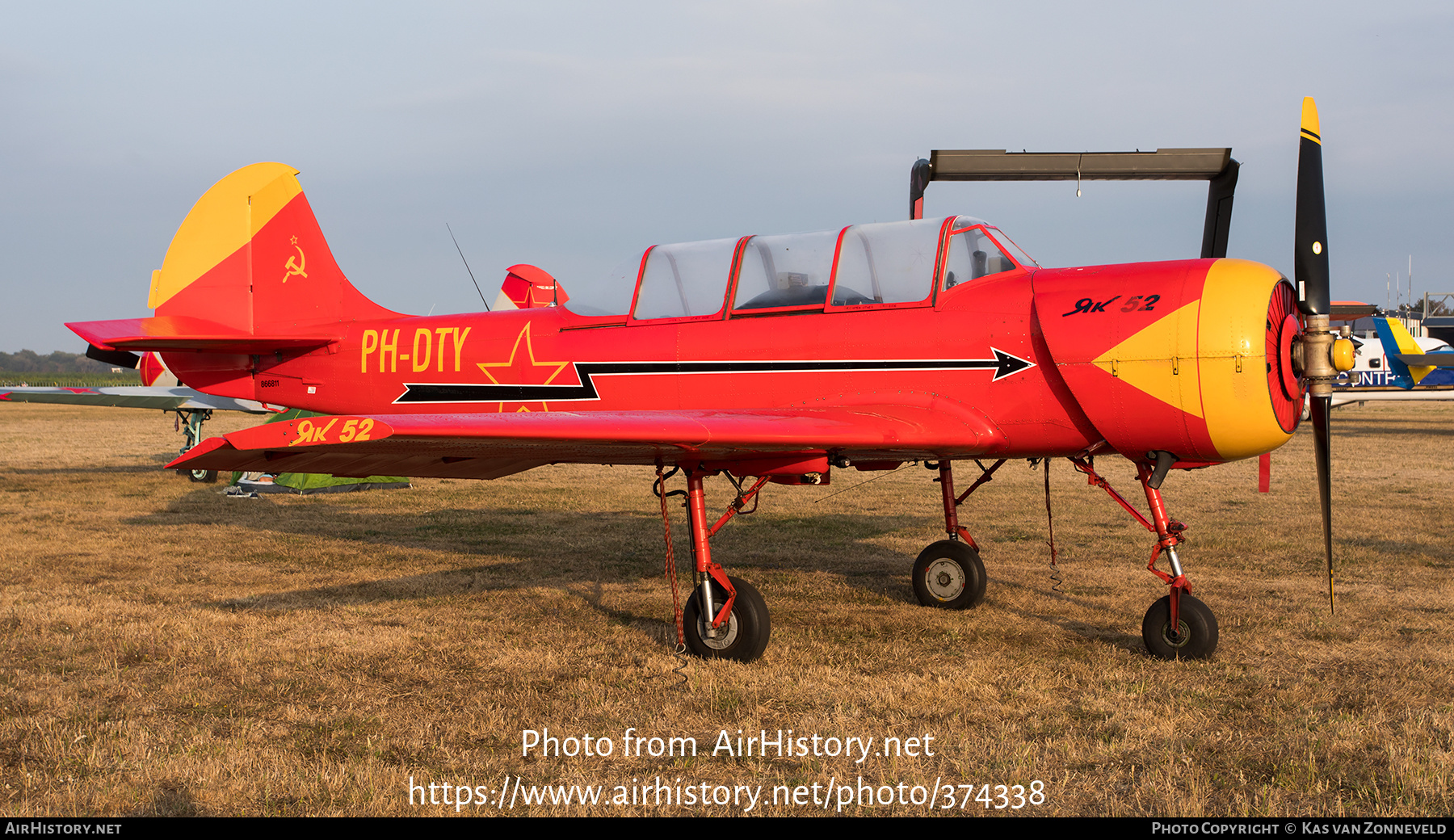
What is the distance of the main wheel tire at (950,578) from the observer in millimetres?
7035

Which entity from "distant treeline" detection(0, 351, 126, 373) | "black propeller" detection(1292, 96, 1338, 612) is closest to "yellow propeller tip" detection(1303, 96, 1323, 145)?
"black propeller" detection(1292, 96, 1338, 612)

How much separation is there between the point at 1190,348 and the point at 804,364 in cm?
216

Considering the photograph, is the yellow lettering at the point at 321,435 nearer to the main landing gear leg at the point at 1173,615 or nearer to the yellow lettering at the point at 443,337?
the yellow lettering at the point at 443,337

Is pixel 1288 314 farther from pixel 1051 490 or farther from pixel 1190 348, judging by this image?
pixel 1051 490

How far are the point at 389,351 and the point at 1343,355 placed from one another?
21.6ft

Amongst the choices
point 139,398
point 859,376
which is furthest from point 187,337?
point 139,398

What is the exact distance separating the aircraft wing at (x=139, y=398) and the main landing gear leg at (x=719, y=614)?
1055 centimetres

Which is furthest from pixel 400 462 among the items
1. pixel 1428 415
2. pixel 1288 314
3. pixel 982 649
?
pixel 1428 415

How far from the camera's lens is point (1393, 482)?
1398 cm

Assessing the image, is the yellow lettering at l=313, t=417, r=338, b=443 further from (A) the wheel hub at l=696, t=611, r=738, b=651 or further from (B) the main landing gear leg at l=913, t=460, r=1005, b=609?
(B) the main landing gear leg at l=913, t=460, r=1005, b=609

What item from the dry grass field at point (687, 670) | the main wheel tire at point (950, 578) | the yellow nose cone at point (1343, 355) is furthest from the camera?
the main wheel tire at point (950, 578)

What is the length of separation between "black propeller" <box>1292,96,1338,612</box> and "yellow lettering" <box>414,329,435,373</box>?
5.91m

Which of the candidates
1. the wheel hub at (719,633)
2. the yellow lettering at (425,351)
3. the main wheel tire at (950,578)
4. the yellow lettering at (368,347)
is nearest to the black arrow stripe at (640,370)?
the yellow lettering at (425,351)

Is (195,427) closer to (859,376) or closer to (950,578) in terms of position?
(950,578)
